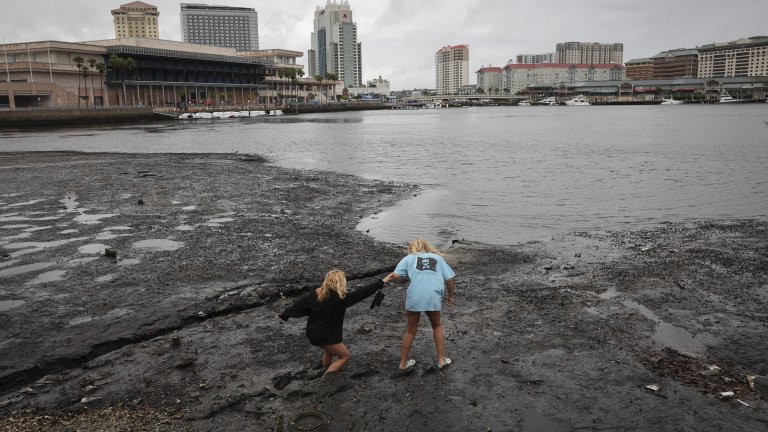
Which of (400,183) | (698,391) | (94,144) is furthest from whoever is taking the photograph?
(94,144)

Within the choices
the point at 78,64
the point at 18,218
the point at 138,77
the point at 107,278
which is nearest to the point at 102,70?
the point at 78,64

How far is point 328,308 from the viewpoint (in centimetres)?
714

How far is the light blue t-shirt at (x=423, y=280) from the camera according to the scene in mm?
7195

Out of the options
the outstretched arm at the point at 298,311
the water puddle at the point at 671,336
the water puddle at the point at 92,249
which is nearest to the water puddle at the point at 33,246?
the water puddle at the point at 92,249

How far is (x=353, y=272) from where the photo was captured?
468 inches

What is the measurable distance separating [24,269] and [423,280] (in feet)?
30.8

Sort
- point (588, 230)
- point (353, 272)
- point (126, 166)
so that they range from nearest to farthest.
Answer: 1. point (353, 272)
2. point (588, 230)
3. point (126, 166)

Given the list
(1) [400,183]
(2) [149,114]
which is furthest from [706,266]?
(2) [149,114]

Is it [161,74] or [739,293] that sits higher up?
[161,74]

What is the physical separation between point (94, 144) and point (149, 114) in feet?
230

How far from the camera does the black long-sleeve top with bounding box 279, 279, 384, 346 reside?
712cm

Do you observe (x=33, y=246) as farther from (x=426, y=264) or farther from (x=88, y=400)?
(x=426, y=264)

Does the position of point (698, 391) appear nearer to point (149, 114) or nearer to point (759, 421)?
point (759, 421)

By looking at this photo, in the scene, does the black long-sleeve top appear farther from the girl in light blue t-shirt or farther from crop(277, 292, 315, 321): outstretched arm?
the girl in light blue t-shirt
